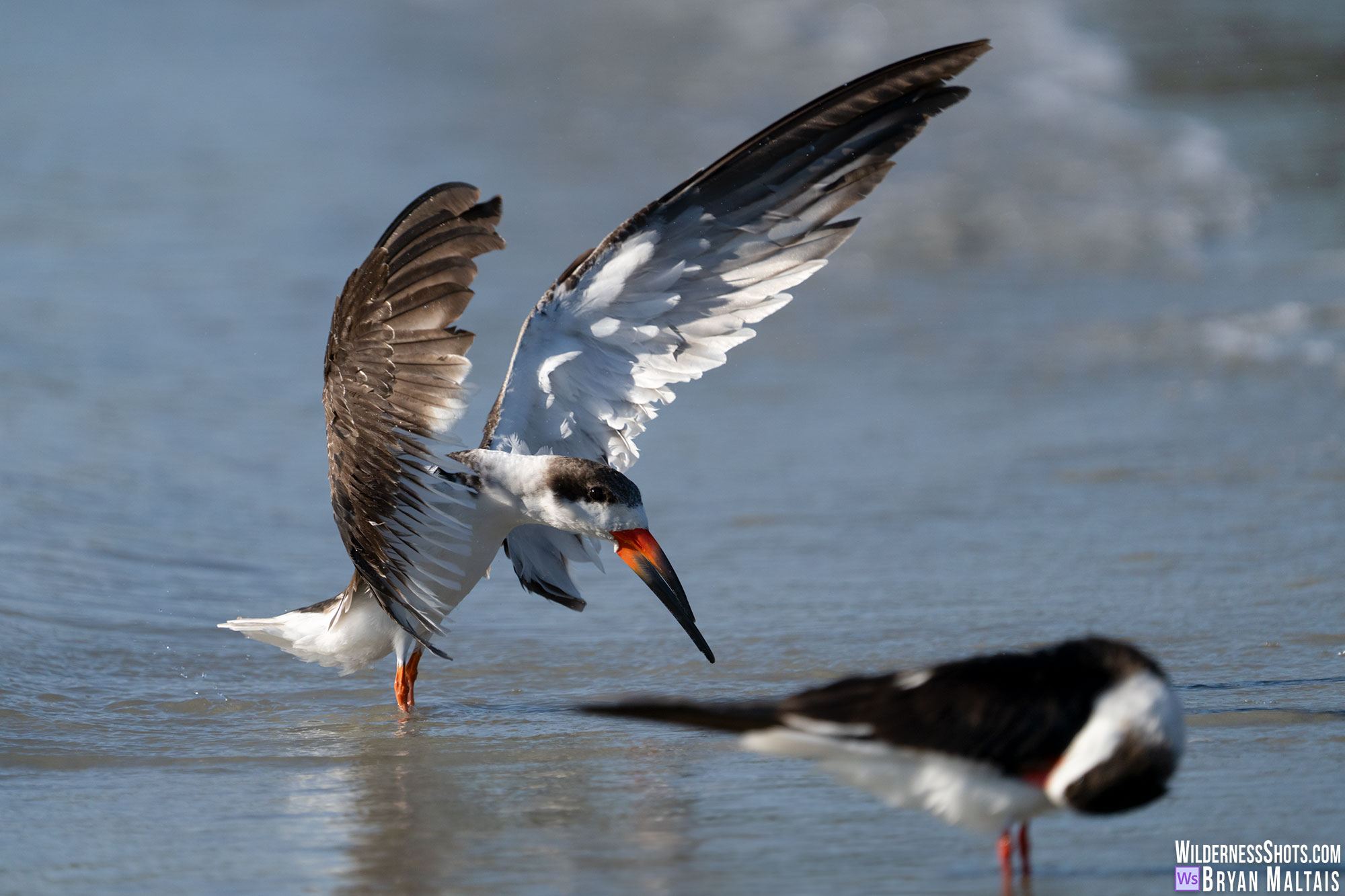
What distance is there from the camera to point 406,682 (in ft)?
17.3

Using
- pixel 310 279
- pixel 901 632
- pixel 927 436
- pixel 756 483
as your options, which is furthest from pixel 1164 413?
pixel 310 279

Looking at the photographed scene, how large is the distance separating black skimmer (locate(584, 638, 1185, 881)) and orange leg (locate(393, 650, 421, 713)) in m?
2.28

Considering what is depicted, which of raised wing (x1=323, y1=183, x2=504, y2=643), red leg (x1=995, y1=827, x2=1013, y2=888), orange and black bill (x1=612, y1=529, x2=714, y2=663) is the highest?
raised wing (x1=323, y1=183, x2=504, y2=643)

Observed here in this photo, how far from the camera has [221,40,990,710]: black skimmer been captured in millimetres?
4633

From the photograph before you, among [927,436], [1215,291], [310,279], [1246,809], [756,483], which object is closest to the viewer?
[1246,809]

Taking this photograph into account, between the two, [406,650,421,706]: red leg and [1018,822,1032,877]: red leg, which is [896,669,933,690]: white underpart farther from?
[406,650,421,706]: red leg

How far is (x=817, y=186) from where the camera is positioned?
5.44m

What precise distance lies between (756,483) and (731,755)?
3349 mm

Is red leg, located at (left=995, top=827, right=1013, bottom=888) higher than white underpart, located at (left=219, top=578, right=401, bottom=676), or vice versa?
white underpart, located at (left=219, top=578, right=401, bottom=676)

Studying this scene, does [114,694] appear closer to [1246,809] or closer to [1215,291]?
[1246,809]

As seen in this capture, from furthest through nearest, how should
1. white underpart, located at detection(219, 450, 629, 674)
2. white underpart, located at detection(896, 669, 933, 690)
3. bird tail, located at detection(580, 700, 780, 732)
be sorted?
1. white underpart, located at detection(219, 450, 629, 674)
2. white underpart, located at detection(896, 669, 933, 690)
3. bird tail, located at detection(580, 700, 780, 732)

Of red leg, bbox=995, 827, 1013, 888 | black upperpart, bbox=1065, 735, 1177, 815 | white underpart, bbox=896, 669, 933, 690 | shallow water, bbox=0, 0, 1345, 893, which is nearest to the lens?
black upperpart, bbox=1065, 735, 1177, 815

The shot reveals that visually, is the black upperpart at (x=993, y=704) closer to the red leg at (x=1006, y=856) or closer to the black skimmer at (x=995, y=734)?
the black skimmer at (x=995, y=734)

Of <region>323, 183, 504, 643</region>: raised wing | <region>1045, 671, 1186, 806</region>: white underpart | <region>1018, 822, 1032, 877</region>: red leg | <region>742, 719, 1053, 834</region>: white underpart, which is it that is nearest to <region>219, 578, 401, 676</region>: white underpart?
<region>323, 183, 504, 643</region>: raised wing
